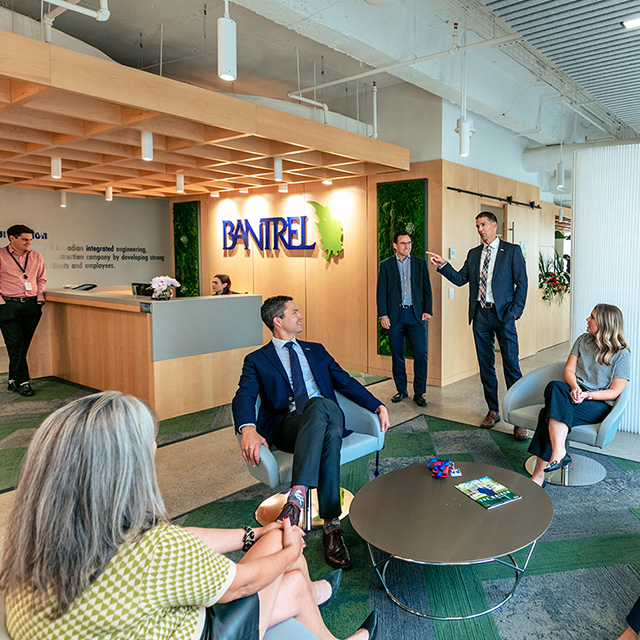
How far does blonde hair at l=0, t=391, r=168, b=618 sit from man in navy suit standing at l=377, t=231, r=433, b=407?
16.5ft

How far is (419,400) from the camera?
600cm

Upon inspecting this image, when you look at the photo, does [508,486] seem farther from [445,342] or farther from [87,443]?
[445,342]

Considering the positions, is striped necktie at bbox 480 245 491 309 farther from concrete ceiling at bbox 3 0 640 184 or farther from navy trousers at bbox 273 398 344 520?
navy trousers at bbox 273 398 344 520

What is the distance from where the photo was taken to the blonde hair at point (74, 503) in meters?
1.28

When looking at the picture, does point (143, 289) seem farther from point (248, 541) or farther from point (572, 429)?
point (248, 541)

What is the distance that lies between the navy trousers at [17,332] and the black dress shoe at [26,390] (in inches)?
3.7

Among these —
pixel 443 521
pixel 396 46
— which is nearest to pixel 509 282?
pixel 396 46

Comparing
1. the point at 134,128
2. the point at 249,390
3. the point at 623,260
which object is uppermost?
the point at 134,128

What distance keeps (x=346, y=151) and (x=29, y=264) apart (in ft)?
13.0

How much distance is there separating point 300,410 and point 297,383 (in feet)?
0.57

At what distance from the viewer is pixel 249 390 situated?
3.33m

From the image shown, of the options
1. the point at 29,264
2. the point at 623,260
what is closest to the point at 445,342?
the point at 623,260

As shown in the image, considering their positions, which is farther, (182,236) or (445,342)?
(182,236)

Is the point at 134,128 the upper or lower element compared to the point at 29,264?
upper
